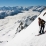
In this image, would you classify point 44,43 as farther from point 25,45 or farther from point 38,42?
point 25,45

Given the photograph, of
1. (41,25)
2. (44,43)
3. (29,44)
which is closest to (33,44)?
(29,44)

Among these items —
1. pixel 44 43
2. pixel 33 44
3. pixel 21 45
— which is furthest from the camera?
pixel 21 45

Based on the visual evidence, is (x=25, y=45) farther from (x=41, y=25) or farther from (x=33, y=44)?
(x=41, y=25)

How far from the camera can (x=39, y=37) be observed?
23594 mm

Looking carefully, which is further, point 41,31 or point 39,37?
point 41,31

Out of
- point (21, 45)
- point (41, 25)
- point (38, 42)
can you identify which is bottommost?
point (21, 45)

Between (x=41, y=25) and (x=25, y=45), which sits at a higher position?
(x=41, y=25)

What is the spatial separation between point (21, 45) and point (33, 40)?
122 inches

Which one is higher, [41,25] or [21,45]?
[41,25]

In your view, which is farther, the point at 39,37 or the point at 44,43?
the point at 39,37

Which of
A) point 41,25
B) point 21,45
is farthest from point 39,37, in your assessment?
point 21,45

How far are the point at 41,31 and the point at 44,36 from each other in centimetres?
277

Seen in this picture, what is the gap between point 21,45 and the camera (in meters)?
24.6

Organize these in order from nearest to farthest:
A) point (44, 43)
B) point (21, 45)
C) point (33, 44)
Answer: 1. point (44, 43)
2. point (33, 44)
3. point (21, 45)
